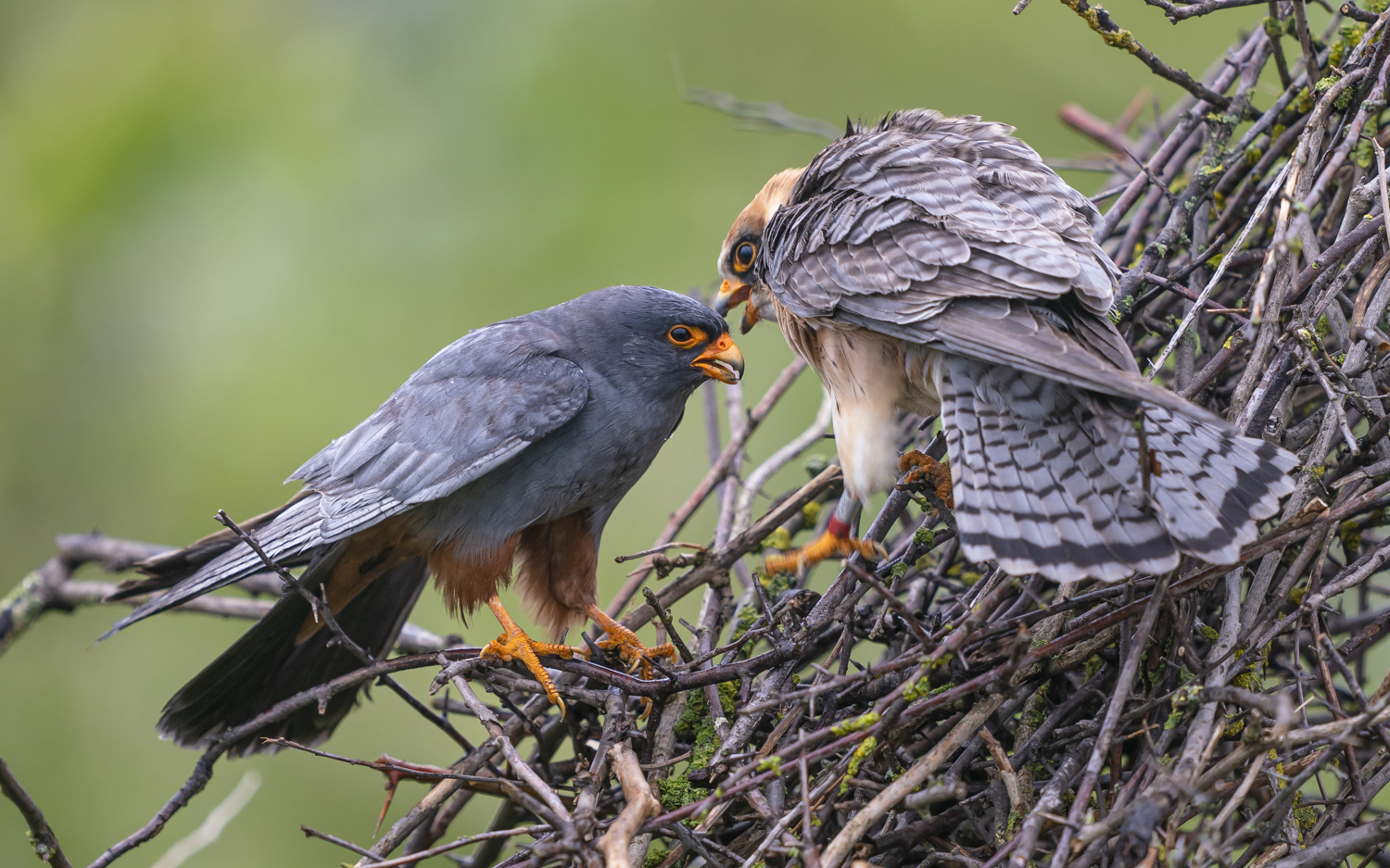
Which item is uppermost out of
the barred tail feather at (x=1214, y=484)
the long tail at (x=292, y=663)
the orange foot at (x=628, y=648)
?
the long tail at (x=292, y=663)

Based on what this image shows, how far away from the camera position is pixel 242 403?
5.36 meters

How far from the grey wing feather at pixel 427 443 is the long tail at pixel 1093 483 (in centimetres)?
113

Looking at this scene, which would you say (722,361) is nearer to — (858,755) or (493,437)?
(493,437)

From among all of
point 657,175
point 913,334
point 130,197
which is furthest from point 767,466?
point 130,197

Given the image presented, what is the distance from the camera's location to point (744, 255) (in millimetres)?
3326

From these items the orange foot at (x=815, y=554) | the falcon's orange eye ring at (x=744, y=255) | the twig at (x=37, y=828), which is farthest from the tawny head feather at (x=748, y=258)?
the twig at (x=37, y=828)

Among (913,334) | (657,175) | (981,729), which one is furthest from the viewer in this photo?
(657,175)

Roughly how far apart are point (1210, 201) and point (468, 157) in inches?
156

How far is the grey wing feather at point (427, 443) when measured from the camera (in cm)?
264

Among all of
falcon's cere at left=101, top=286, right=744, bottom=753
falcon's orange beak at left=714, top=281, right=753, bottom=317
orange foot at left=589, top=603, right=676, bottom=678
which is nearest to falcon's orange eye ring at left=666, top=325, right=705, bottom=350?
falcon's cere at left=101, top=286, right=744, bottom=753

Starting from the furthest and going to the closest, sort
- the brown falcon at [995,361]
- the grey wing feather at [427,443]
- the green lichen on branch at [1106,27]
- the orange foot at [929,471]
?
the grey wing feather at [427,443] < the orange foot at [929,471] < the green lichen on branch at [1106,27] < the brown falcon at [995,361]

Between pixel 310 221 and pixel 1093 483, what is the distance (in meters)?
4.65

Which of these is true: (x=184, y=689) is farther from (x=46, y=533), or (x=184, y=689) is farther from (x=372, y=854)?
(x=46, y=533)

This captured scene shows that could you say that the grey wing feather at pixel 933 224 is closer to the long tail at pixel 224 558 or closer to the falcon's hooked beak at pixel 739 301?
the falcon's hooked beak at pixel 739 301
